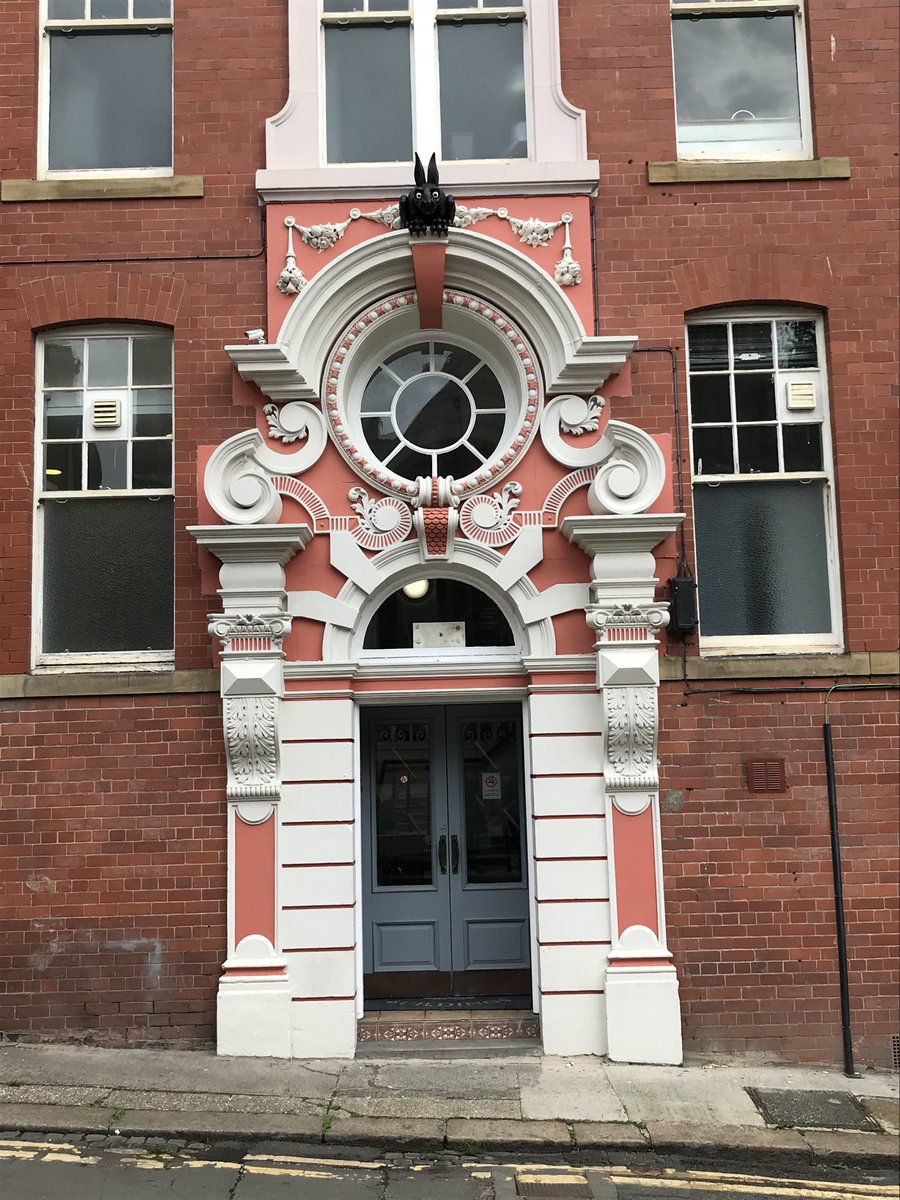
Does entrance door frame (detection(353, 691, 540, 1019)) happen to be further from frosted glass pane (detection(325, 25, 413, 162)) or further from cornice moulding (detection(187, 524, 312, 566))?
frosted glass pane (detection(325, 25, 413, 162))

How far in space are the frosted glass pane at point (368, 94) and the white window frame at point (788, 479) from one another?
305 centimetres

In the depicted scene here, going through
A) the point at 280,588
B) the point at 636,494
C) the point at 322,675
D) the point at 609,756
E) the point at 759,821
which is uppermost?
the point at 636,494

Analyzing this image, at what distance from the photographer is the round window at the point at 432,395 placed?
9000 mm

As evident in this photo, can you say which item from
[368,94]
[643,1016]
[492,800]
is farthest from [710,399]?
[643,1016]

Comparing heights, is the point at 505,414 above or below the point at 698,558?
above

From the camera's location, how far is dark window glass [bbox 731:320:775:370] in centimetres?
927

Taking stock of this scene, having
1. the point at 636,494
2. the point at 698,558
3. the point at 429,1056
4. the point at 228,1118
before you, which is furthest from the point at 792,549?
the point at 228,1118

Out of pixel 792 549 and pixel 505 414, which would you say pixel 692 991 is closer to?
pixel 792 549

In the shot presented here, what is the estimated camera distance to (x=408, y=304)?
9.18 meters

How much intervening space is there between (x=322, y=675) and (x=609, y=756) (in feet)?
7.67

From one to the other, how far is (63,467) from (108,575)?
3.29ft

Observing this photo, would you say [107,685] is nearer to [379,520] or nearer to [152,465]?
[152,465]

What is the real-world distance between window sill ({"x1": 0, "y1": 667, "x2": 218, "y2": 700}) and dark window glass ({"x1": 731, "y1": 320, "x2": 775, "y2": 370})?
5.08 meters

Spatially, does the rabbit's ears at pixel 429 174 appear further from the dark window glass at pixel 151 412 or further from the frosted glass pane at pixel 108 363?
the frosted glass pane at pixel 108 363
